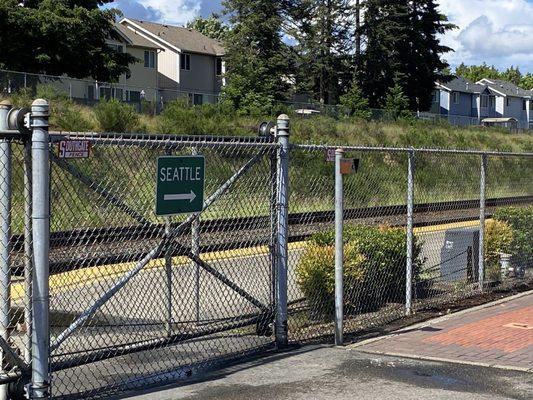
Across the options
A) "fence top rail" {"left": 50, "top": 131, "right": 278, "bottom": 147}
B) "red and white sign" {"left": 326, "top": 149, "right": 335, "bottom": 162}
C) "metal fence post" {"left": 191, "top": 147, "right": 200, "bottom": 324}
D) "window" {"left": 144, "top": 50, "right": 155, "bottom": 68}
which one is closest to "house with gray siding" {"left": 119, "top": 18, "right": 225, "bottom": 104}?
"window" {"left": 144, "top": 50, "right": 155, "bottom": 68}

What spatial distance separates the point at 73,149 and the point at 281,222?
2513 mm

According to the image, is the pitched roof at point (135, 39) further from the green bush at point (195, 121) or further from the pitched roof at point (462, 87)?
the pitched roof at point (462, 87)

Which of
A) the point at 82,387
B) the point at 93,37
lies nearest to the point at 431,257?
the point at 82,387

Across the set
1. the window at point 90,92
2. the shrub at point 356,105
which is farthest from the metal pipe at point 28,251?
the shrub at point 356,105

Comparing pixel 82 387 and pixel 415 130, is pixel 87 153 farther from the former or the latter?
pixel 415 130

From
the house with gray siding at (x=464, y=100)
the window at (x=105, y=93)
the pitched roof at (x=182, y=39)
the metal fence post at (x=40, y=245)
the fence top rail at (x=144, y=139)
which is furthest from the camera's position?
the house with gray siding at (x=464, y=100)

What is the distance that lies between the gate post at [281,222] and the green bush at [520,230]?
526 cm

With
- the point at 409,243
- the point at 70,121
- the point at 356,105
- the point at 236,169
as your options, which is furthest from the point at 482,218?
the point at 356,105

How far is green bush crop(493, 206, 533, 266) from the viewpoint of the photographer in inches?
452

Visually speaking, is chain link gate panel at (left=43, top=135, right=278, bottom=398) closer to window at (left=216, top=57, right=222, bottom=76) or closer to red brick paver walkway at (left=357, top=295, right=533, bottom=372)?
red brick paver walkway at (left=357, top=295, right=533, bottom=372)

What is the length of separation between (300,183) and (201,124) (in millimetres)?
19324

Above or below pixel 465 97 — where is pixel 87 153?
below

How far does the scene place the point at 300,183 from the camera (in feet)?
39.5

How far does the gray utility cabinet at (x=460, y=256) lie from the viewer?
413 inches
